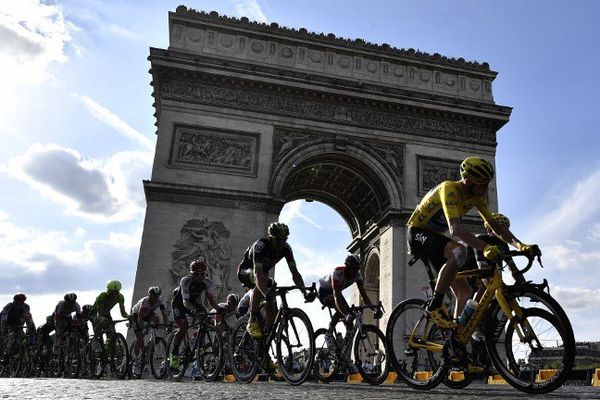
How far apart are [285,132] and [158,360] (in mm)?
13439

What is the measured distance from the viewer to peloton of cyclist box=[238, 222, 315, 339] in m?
6.16

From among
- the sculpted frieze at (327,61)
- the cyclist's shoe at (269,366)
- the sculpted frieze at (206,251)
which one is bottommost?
the cyclist's shoe at (269,366)

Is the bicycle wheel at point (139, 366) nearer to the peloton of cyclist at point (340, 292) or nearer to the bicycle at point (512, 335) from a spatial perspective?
the peloton of cyclist at point (340, 292)

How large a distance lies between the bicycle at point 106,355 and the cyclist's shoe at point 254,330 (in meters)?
4.87

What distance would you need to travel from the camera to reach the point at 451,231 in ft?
13.9

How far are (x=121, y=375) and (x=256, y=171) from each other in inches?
452

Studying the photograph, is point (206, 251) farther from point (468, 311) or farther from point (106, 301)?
point (468, 311)

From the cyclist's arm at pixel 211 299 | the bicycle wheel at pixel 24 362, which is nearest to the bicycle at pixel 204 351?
the cyclist's arm at pixel 211 299

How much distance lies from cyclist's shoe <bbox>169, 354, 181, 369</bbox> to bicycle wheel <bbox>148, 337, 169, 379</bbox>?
520 mm

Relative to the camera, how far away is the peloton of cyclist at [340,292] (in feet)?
24.2

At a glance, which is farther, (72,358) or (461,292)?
(72,358)

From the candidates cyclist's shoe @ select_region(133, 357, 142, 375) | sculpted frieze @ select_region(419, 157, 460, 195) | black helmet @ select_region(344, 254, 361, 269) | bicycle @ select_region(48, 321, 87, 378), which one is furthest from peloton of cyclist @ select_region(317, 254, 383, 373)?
sculpted frieze @ select_region(419, 157, 460, 195)

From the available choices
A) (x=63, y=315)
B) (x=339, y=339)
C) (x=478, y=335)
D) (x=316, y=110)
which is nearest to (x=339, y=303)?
(x=339, y=339)

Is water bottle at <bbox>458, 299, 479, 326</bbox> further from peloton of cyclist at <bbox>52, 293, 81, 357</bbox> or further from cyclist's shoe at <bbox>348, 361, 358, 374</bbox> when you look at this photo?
peloton of cyclist at <bbox>52, 293, 81, 357</bbox>
